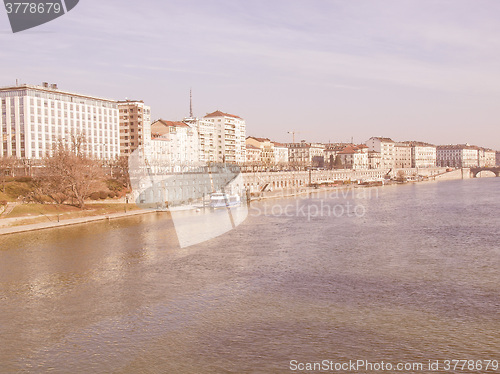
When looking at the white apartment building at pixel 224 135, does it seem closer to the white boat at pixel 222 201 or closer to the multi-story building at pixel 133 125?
the multi-story building at pixel 133 125

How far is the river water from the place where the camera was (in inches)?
758

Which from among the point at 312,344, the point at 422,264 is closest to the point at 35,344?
the point at 312,344

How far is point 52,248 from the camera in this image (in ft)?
135

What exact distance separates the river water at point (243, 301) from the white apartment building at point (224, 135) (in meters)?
119

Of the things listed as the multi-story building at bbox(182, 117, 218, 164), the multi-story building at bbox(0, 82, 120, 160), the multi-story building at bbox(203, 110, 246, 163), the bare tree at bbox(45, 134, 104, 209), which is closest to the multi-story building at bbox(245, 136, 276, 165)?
the multi-story building at bbox(203, 110, 246, 163)

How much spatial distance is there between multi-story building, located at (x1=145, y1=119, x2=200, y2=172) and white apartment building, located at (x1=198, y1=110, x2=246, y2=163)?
11.9 m

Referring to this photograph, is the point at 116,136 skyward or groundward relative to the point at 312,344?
skyward

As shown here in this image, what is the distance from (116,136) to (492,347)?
118 metres

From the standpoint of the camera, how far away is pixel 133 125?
130 m

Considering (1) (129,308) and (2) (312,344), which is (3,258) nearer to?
(1) (129,308)

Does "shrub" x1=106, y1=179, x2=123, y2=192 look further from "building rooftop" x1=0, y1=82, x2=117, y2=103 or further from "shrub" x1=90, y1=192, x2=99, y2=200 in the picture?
"building rooftop" x1=0, y1=82, x2=117, y2=103

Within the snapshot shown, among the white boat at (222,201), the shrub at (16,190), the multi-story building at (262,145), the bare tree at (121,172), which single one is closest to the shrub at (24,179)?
the shrub at (16,190)

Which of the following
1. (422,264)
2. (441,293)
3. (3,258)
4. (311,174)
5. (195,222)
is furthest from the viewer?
(311,174)

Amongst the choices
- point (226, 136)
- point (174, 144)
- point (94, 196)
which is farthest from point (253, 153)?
point (94, 196)
